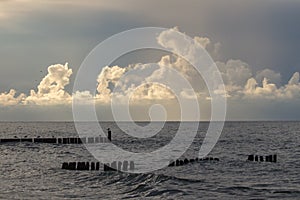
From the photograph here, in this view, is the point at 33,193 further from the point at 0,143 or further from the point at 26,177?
the point at 0,143

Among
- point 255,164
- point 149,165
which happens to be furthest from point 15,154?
point 255,164

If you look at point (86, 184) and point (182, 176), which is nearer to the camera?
point (86, 184)

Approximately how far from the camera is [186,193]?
3794 centimetres

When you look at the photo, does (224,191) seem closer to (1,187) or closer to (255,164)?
(1,187)


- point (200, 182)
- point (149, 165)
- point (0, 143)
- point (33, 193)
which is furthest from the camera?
point (0, 143)

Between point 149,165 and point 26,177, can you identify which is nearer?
point 26,177

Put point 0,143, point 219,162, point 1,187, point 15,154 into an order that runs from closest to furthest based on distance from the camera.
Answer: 1. point 1,187
2. point 219,162
3. point 15,154
4. point 0,143

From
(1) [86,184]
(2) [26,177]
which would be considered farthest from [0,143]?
(1) [86,184]

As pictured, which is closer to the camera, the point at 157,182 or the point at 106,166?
the point at 157,182

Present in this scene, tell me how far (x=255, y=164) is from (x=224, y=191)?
23.4m

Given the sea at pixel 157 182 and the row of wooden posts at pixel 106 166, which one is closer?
the sea at pixel 157 182

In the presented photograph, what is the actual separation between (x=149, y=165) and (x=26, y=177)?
55.6ft

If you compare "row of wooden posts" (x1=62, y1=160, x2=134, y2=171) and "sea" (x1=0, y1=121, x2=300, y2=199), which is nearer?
"sea" (x1=0, y1=121, x2=300, y2=199)

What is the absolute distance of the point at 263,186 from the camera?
4166cm
